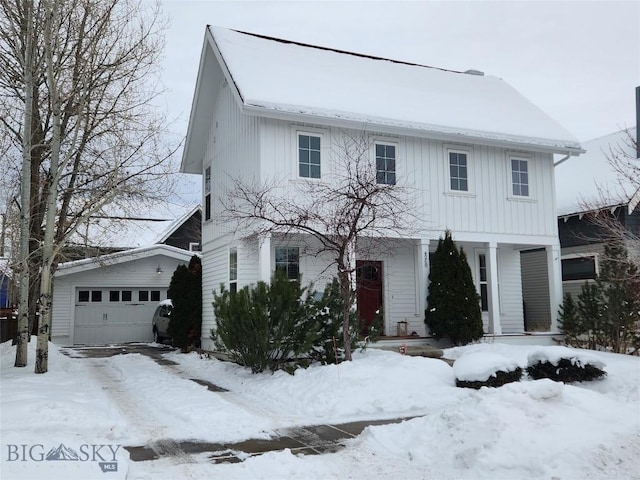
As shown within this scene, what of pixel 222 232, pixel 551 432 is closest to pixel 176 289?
pixel 222 232

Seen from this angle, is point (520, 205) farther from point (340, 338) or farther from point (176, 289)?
point (176, 289)

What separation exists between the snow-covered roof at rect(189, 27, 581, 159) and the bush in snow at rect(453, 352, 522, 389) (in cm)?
678

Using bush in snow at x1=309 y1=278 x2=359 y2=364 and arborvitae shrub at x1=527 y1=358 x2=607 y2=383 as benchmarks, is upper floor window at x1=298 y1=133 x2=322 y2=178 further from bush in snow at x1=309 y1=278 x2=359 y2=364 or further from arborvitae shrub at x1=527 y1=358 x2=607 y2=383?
arborvitae shrub at x1=527 y1=358 x2=607 y2=383

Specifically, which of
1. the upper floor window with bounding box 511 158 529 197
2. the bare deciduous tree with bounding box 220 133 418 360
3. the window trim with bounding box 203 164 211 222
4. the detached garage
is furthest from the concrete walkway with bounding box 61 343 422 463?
the detached garage

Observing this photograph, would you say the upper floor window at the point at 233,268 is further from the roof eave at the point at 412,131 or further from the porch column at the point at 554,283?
the porch column at the point at 554,283

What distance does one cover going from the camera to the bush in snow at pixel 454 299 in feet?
49.2

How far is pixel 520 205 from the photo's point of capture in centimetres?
1706

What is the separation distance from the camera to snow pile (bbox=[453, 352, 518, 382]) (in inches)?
396

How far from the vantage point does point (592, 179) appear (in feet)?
73.0

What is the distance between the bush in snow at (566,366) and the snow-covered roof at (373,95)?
6.85 metres

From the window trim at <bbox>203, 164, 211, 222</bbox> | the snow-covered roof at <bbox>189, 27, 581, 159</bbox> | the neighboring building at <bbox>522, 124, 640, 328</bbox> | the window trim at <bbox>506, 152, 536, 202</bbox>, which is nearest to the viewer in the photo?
the snow-covered roof at <bbox>189, 27, 581, 159</bbox>

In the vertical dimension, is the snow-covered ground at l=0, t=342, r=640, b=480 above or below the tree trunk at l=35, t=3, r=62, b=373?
below

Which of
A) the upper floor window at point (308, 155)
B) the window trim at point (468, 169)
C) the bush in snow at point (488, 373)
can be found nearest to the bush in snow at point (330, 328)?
the bush in snow at point (488, 373)

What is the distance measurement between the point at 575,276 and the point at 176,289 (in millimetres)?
14092
